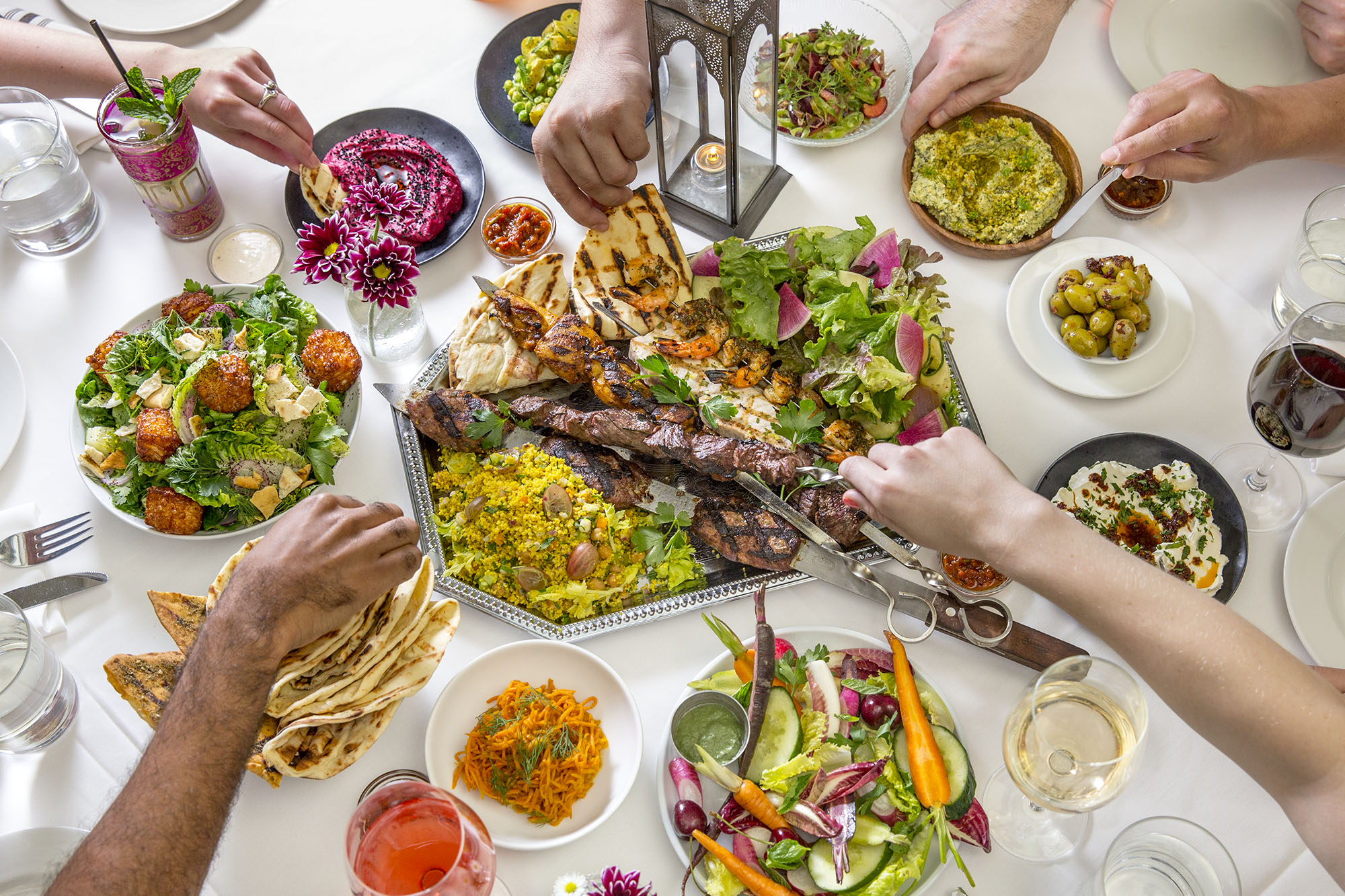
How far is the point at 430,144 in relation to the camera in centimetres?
293

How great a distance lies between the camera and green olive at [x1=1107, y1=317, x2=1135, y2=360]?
99.2 inches

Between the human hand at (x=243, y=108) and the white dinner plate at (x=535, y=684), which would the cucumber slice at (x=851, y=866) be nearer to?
the white dinner plate at (x=535, y=684)

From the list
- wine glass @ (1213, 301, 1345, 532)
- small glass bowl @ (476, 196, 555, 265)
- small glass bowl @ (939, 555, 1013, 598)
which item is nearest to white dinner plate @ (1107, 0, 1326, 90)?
wine glass @ (1213, 301, 1345, 532)

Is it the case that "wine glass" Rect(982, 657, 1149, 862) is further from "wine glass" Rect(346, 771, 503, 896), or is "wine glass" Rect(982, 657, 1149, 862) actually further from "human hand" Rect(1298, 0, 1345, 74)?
"human hand" Rect(1298, 0, 1345, 74)

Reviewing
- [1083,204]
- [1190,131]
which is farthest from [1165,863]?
[1190,131]

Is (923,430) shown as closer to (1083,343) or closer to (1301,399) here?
(1083,343)

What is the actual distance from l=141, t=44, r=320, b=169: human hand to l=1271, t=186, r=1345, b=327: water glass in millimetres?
2918

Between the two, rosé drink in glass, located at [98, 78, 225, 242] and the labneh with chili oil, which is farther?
rosé drink in glass, located at [98, 78, 225, 242]

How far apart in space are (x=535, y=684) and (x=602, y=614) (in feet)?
0.81

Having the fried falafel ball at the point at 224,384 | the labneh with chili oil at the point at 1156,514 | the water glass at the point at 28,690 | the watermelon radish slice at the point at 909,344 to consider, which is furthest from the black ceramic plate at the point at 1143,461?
the water glass at the point at 28,690

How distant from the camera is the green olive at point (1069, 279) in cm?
260

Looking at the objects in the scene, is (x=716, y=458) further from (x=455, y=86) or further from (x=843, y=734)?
(x=455, y=86)

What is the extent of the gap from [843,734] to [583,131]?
171cm

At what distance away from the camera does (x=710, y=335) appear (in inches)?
101
